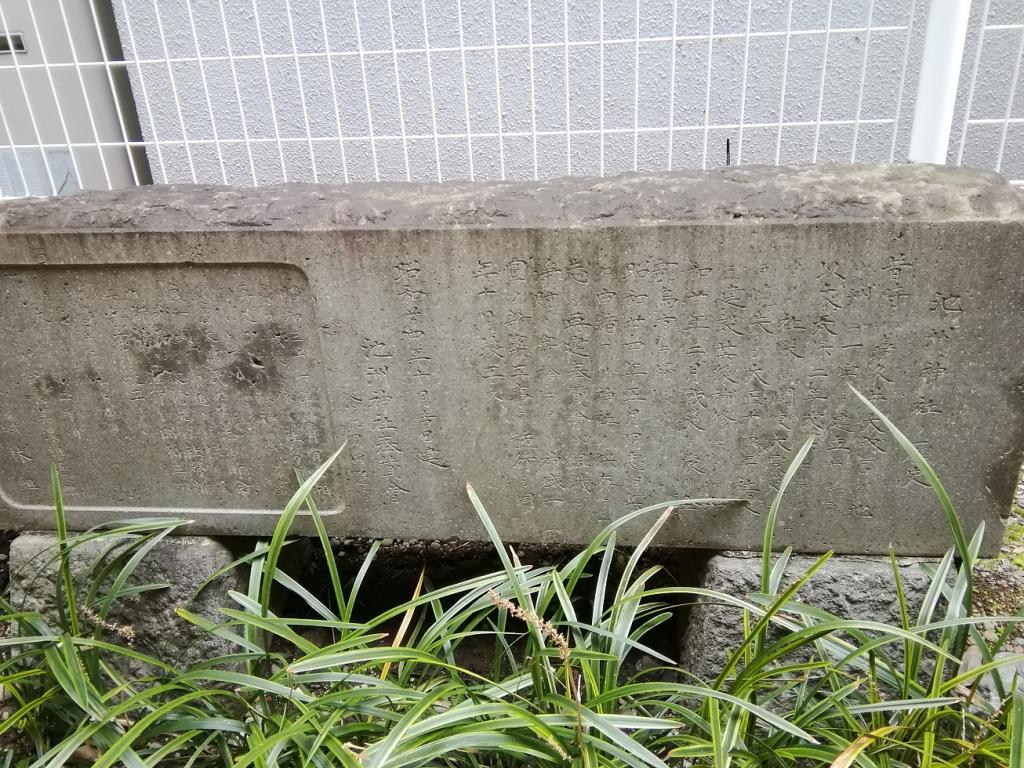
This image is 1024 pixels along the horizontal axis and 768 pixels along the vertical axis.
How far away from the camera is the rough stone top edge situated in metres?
1.52

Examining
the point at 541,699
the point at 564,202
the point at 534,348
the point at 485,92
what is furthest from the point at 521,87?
the point at 541,699

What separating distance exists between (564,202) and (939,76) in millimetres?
1211

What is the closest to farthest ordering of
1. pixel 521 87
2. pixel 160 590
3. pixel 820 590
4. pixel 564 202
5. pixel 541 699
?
pixel 541 699
pixel 564 202
pixel 820 590
pixel 160 590
pixel 521 87

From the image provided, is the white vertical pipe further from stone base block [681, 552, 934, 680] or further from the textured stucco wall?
stone base block [681, 552, 934, 680]

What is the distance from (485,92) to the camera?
279 centimetres

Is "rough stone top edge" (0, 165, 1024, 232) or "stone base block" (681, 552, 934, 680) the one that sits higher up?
"rough stone top edge" (0, 165, 1024, 232)

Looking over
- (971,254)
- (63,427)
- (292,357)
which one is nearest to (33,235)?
(63,427)

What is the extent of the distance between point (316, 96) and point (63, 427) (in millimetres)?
1676

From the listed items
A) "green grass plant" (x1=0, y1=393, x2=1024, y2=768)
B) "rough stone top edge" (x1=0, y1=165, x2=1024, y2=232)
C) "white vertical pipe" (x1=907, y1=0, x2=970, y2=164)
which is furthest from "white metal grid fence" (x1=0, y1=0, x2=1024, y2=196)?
"green grass plant" (x1=0, y1=393, x2=1024, y2=768)

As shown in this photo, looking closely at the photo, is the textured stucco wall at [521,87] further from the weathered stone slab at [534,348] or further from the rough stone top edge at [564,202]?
the weathered stone slab at [534,348]

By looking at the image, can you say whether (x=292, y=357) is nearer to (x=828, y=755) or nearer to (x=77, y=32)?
(x=828, y=755)

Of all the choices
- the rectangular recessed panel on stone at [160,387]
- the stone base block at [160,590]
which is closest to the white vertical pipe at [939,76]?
the rectangular recessed panel on stone at [160,387]

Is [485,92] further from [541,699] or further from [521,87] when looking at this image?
[541,699]

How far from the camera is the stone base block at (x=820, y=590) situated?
176 centimetres
